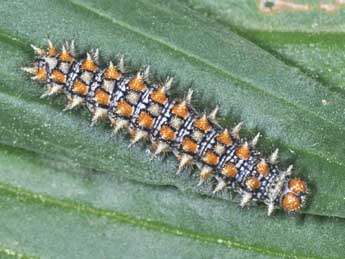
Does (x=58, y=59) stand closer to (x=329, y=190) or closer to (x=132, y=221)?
(x=132, y=221)

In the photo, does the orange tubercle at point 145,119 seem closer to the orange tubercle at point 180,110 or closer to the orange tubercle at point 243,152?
the orange tubercle at point 180,110

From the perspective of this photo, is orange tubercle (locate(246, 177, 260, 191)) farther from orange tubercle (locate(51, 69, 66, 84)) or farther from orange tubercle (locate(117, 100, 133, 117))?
orange tubercle (locate(51, 69, 66, 84))

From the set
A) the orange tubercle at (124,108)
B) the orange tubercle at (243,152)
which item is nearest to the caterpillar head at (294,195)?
the orange tubercle at (243,152)

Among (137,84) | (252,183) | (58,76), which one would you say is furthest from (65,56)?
(252,183)

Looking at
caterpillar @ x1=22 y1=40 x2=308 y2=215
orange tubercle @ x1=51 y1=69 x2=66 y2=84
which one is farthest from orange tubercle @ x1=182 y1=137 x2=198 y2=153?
orange tubercle @ x1=51 y1=69 x2=66 y2=84

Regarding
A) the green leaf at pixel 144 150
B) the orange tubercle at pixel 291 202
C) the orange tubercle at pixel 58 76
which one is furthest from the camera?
the orange tubercle at pixel 58 76

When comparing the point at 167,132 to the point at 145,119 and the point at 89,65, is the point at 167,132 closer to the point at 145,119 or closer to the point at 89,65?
the point at 145,119

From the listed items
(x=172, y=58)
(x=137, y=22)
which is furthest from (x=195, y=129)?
(x=137, y=22)
